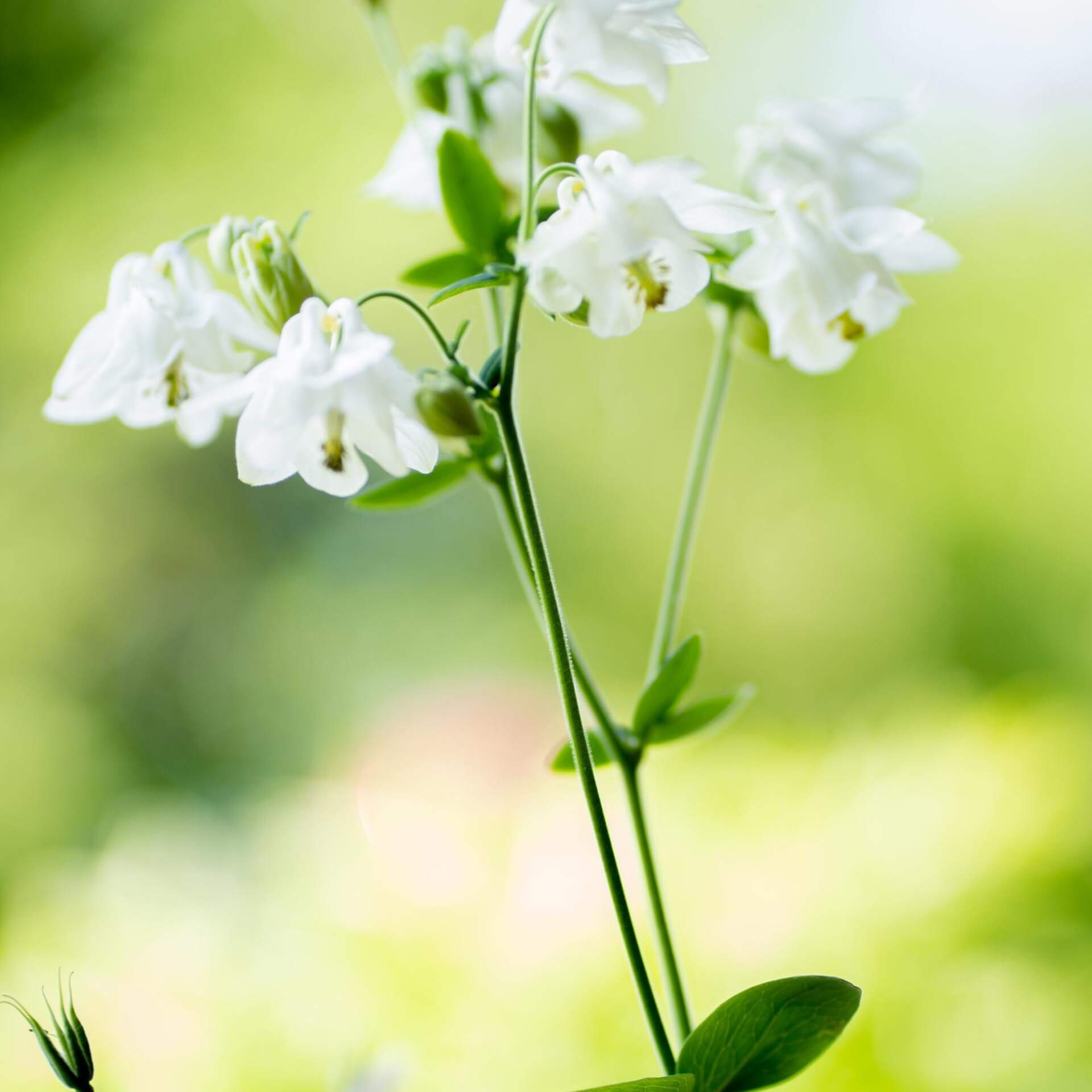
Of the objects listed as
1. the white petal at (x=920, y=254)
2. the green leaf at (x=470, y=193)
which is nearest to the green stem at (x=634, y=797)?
the green leaf at (x=470, y=193)

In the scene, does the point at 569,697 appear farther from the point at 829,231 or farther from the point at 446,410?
the point at 829,231

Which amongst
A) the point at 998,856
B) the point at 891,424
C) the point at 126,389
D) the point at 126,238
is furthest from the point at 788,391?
the point at 126,389

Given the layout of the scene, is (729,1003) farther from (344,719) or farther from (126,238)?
(126,238)

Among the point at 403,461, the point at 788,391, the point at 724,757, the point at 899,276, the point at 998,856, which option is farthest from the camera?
the point at 788,391

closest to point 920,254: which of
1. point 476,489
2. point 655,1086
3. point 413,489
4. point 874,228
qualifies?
point 874,228

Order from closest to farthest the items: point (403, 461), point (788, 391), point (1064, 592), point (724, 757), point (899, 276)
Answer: point (403, 461)
point (724, 757)
point (899, 276)
point (1064, 592)
point (788, 391)

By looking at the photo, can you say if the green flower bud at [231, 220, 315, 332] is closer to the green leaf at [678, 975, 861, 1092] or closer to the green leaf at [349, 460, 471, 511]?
the green leaf at [349, 460, 471, 511]
